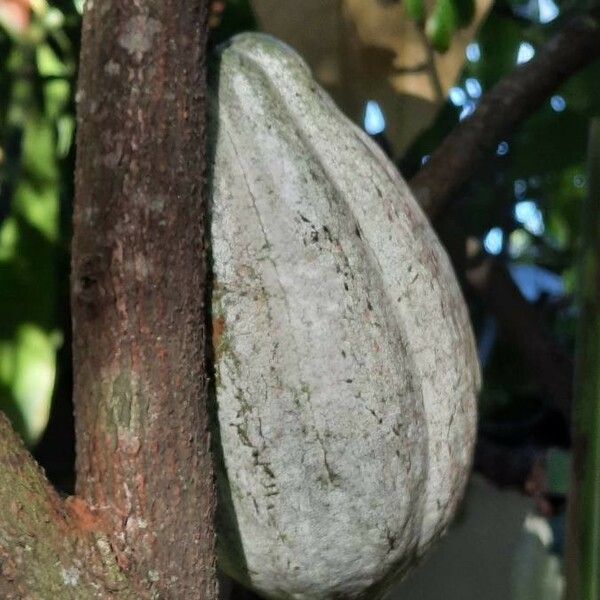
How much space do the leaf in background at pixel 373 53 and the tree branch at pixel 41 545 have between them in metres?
0.59

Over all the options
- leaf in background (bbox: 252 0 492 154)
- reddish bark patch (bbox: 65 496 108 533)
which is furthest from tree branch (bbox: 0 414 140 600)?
leaf in background (bbox: 252 0 492 154)

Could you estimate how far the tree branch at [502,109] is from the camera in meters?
1.12

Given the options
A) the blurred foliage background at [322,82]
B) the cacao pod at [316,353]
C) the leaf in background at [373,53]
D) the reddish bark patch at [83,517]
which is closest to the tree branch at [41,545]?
the reddish bark patch at [83,517]

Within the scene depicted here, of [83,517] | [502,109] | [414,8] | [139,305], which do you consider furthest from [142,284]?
[502,109]

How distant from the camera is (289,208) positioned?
27.2 inches

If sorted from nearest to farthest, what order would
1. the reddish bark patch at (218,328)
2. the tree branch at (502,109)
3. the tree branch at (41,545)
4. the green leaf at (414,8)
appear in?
the tree branch at (41,545) → the reddish bark patch at (218,328) → the green leaf at (414,8) → the tree branch at (502,109)

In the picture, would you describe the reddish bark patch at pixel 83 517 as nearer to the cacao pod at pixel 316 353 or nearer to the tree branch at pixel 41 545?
the tree branch at pixel 41 545

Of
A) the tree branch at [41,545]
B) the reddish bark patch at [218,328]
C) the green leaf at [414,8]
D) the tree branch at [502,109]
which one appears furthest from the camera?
the tree branch at [502,109]

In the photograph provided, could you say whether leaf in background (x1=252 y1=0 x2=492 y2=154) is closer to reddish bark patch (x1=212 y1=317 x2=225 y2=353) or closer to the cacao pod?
the cacao pod

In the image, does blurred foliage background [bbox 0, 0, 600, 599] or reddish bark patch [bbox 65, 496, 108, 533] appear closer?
reddish bark patch [bbox 65, 496, 108, 533]

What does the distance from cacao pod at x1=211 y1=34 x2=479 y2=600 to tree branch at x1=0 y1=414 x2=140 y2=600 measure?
0.14m

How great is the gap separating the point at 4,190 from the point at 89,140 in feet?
2.10

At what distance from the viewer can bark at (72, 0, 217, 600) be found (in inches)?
22.6

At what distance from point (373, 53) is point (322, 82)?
0.18 feet
